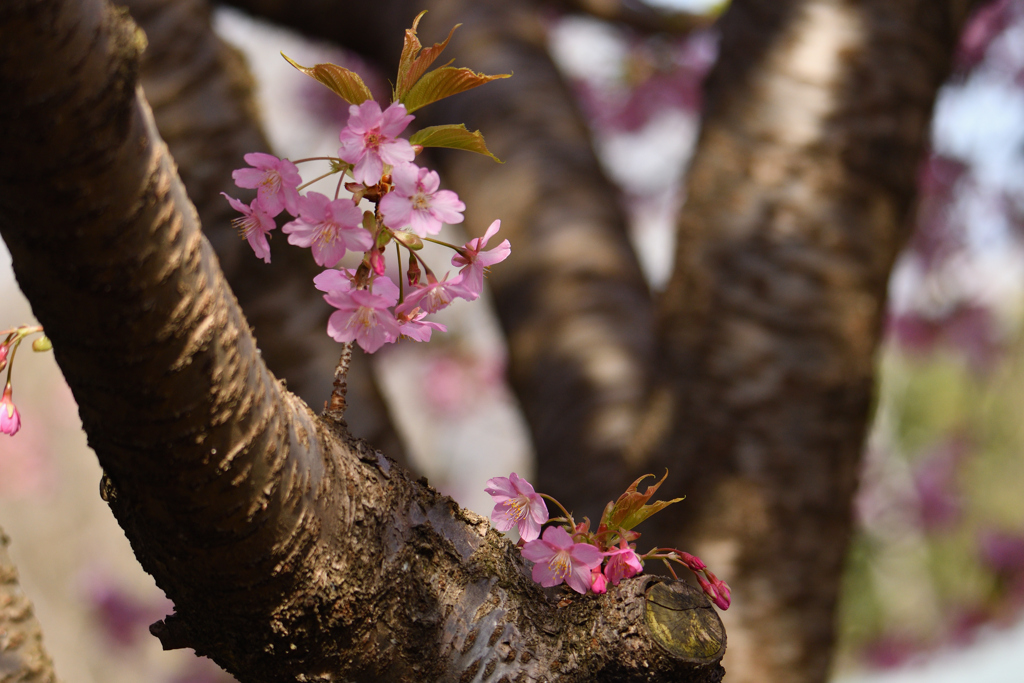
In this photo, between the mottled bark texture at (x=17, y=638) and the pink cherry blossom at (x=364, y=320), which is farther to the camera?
the mottled bark texture at (x=17, y=638)

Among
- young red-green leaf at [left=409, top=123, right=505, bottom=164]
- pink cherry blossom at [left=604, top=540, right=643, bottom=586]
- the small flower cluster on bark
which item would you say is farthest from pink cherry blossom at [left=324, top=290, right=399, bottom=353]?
pink cherry blossom at [left=604, top=540, right=643, bottom=586]

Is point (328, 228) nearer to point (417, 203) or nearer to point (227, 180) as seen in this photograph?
point (417, 203)

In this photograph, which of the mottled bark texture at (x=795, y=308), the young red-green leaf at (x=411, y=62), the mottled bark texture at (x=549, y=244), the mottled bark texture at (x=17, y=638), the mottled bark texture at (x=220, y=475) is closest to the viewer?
the mottled bark texture at (x=220, y=475)

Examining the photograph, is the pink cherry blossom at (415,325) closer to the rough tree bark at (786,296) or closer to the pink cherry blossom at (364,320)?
the pink cherry blossom at (364,320)

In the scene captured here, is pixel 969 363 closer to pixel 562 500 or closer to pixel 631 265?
pixel 631 265

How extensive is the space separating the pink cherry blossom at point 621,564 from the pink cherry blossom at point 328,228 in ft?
0.90

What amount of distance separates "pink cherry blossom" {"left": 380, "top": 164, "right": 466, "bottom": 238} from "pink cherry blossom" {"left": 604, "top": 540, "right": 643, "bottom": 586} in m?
0.26

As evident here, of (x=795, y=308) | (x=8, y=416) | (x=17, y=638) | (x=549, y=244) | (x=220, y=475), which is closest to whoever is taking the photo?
(x=220, y=475)

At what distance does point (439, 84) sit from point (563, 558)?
328 mm

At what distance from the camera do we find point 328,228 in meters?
0.42

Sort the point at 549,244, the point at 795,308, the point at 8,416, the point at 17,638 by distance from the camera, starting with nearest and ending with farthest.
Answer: the point at 8,416, the point at 17,638, the point at 795,308, the point at 549,244

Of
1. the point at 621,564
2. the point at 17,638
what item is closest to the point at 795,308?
the point at 621,564

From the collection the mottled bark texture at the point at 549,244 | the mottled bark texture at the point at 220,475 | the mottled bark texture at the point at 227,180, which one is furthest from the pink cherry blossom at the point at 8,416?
the mottled bark texture at the point at 549,244

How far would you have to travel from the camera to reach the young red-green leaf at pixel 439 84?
43 cm
